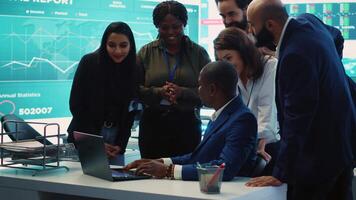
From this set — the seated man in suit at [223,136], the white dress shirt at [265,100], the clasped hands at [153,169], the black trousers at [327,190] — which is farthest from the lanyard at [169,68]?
the black trousers at [327,190]

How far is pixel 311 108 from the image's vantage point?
2.40 m

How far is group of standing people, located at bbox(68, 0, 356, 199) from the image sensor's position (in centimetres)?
241

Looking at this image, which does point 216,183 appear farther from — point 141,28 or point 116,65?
point 141,28

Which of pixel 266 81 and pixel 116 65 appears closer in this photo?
pixel 266 81

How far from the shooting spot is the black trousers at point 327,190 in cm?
247

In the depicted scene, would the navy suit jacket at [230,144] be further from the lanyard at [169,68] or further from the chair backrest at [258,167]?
the lanyard at [169,68]

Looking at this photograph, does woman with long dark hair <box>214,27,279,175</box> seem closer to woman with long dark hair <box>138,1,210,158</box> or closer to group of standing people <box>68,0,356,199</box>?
group of standing people <box>68,0,356,199</box>

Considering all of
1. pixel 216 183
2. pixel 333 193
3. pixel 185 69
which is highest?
pixel 185 69

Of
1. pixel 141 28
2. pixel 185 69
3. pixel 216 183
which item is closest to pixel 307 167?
pixel 216 183

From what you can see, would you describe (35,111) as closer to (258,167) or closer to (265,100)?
(265,100)

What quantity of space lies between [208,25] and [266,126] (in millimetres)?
2379

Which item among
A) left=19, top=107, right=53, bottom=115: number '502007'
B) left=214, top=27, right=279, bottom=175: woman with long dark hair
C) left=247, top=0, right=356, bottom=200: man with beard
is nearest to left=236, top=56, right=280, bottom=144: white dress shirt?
left=214, top=27, right=279, bottom=175: woman with long dark hair

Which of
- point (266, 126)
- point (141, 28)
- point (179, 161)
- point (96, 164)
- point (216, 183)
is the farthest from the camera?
point (141, 28)

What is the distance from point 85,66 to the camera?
3.44 meters
